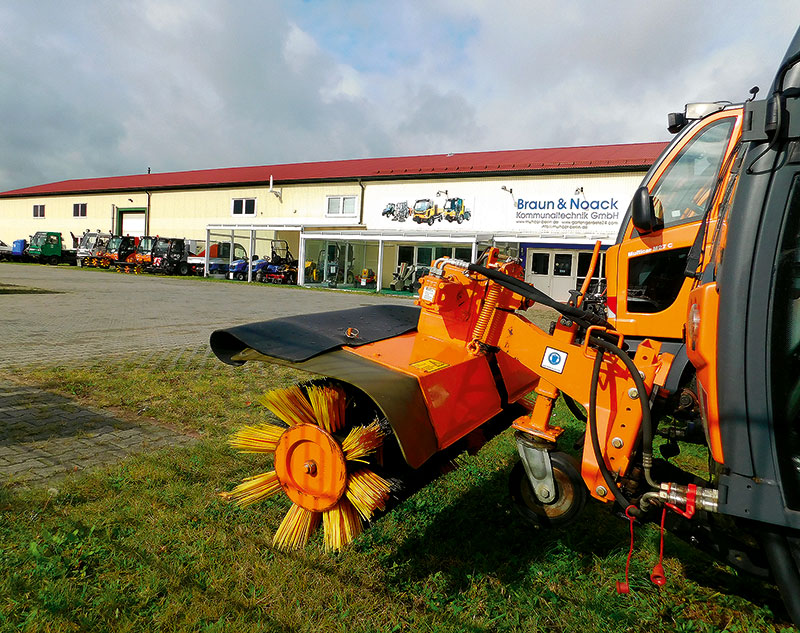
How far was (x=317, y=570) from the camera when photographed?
8.26ft

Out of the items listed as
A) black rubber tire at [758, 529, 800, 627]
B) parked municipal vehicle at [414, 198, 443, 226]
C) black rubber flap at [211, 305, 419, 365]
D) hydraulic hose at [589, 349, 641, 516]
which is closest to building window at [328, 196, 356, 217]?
parked municipal vehicle at [414, 198, 443, 226]

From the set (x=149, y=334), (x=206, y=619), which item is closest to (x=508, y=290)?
(x=206, y=619)

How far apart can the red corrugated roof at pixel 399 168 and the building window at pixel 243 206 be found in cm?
103

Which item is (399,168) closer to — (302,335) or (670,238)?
(670,238)

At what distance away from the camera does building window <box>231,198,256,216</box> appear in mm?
33219

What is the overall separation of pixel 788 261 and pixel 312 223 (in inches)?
1195

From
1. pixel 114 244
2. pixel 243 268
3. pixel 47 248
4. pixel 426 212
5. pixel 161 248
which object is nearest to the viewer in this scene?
pixel 426 212

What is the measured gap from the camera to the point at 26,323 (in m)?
9.23

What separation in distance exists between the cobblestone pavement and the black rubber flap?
1.75 m

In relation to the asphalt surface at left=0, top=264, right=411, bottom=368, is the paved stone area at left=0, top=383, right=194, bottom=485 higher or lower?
Answer: lower

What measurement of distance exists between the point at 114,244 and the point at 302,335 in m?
35.8

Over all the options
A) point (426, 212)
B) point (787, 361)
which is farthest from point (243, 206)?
point (787, 361)

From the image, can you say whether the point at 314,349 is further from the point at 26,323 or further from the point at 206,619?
the point at 26,323

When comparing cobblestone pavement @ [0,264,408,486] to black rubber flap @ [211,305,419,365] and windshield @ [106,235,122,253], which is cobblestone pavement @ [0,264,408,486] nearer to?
black rubber flap @ [211,305,419,365]
